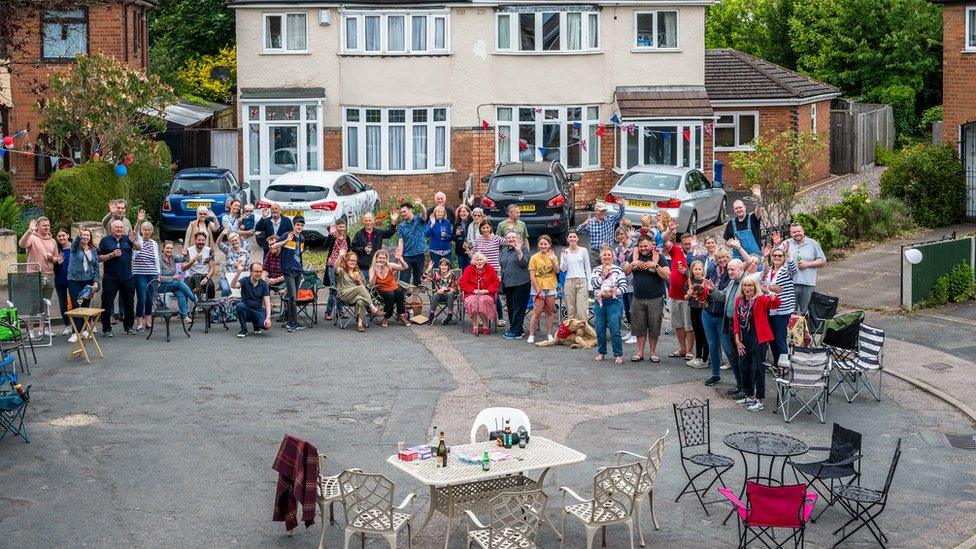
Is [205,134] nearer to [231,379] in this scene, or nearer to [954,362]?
[231,379]

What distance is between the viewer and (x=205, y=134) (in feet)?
122

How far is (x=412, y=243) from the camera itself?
2322 centimetres

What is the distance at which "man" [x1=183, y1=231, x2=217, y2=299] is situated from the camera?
73.3 ft

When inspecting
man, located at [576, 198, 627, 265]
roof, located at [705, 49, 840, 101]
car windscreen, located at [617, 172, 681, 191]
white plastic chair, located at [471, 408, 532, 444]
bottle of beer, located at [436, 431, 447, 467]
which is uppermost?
roof, located at [705, 49, 840, 101]

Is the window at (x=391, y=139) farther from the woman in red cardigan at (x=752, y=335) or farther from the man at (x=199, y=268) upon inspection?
the woman in red cardigan at (x=752, y=335)

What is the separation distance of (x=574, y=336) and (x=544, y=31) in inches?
657

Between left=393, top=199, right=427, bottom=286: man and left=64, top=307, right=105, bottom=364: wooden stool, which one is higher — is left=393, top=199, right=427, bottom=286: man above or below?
above

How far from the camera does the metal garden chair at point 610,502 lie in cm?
1235

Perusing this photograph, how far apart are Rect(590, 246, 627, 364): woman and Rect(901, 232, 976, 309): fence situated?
5.88 m

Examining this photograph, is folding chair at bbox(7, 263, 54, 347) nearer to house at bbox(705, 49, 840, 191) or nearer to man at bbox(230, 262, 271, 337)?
man at bbox(230, 262, 271, 337)

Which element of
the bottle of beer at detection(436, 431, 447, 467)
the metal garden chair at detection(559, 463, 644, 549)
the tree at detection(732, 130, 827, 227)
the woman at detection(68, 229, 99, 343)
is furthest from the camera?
the tree at detection(732, 130, 827, 227)

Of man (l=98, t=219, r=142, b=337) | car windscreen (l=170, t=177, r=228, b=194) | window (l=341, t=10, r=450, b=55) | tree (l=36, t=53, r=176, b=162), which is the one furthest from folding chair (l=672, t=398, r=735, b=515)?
window (l=341, t=10, r=450, b=55)

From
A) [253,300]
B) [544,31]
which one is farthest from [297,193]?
[544,31]

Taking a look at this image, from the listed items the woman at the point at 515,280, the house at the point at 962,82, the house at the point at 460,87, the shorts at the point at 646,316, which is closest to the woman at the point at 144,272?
the woman at the point at 515,280
